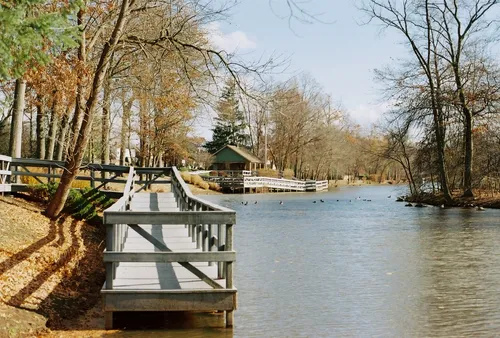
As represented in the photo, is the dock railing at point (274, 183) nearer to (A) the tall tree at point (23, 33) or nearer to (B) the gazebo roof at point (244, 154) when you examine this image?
(B) the gazebo roof at point (244, 154)

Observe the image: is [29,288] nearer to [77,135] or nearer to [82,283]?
[82,283]

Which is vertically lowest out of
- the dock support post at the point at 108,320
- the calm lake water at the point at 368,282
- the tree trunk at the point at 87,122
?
the calm lake water at the point at 368,282

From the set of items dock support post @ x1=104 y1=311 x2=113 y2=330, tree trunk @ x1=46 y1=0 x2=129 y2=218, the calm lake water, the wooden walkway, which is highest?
tree trunk @ x1=46 y1=0 x2=129 y2=218

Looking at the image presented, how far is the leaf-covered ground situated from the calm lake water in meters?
1.92

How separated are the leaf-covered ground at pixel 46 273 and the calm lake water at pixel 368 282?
1917 mm

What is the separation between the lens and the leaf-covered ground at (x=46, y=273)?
8438 millimetres

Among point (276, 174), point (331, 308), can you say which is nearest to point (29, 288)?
point (331, 308)

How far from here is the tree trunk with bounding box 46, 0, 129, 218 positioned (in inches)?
577

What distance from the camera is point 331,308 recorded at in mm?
10305

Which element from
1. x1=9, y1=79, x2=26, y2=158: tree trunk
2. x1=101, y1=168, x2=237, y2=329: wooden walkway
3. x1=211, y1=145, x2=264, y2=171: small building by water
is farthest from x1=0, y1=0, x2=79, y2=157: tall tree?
x1=211, y1=145, x2=264, y2=171: small building by water

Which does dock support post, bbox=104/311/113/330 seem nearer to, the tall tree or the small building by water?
the tall tree

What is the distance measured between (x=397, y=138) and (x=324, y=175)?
57457 mm

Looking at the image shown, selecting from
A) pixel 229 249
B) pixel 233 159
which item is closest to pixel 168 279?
pixel 229 249

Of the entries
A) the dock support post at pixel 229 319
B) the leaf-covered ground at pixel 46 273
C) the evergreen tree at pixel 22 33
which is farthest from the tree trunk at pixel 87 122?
the dock support post at pixel 229 319
